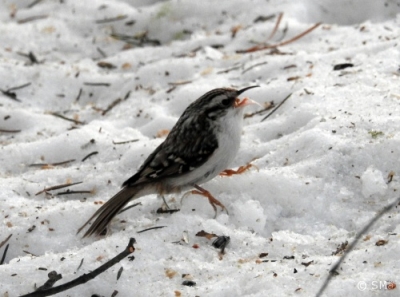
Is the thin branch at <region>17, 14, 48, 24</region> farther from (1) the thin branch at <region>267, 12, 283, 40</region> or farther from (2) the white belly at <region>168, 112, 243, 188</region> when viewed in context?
(2) the white belly at <region>168, 112, 243, 188</region>

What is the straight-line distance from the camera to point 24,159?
4840 mm

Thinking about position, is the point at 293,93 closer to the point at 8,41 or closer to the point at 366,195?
the point at 366,195

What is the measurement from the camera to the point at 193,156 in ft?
13.0

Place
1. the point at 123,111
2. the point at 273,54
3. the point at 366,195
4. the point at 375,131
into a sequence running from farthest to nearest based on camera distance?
the point at 273,54 → the point at 123,111 → the point at 375,131 → the point at 366,195

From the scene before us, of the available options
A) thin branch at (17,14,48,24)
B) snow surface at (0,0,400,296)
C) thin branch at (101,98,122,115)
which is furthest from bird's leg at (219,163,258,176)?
thin branch at (17,14,48,24)

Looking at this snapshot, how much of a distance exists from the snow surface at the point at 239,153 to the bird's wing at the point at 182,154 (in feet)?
0.75

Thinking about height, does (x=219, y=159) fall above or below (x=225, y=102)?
below

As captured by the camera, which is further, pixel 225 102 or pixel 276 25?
pixel 276 25

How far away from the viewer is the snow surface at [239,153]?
3.44m

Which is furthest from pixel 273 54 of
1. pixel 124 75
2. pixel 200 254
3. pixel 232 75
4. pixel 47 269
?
pixel 47 269

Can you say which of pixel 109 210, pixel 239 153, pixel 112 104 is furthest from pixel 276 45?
pixel 109 210

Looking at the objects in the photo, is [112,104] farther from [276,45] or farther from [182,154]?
[182,154]

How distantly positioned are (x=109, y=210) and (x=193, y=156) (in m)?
0.56

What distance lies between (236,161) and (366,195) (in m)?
0.97
